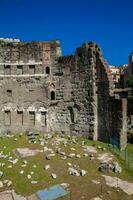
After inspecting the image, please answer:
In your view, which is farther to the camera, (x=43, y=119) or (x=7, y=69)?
(x=7, y=69)

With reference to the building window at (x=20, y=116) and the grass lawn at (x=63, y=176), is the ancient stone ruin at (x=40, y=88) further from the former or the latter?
the grass lawn at (x=63, y=176)

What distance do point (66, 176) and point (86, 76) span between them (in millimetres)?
11420

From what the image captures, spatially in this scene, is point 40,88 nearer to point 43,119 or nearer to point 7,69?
point 43,119

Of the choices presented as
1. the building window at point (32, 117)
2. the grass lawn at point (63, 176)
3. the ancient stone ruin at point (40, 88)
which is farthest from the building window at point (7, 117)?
the grass lawn at point (63, 176)

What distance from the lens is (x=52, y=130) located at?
25.9 m

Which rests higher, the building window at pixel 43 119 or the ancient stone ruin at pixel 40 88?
the ancient stone ruin at pixel 40 88

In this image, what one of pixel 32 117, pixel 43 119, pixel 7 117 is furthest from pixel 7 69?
pixel 43 119

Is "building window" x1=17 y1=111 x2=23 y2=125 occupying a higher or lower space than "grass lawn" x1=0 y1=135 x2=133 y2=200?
higher

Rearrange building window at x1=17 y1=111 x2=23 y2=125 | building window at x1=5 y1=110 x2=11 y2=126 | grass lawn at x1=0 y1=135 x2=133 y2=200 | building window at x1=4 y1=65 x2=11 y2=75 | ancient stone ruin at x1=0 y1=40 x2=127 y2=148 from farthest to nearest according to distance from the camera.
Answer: building window at x1=4 y1=65 x2=11 y2=75
building window at x1=17 y1=111 x2=23 y2=125
building window at x1=5 y1=110 x2=11 y2=126
ancient stone ruin at x1=0 y1=40 x2=127 y2=148
grass lawn at x1=0 y1=135 x2=133 y2=200

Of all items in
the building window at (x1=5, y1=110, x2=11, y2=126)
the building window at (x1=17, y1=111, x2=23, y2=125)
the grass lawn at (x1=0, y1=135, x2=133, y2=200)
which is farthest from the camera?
the building window at (x1=17, y1=111, x2=23, y2=125)

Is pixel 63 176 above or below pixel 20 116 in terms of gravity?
below

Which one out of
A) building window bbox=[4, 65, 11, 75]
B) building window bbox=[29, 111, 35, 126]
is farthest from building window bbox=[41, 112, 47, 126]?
building window bbox=[4, 65, 11, 75]

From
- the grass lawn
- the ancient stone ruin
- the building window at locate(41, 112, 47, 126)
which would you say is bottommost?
the grass lawn

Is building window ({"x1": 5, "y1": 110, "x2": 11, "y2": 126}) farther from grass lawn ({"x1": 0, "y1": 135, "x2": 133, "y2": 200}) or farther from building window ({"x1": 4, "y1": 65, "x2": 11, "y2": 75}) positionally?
grass lawn ({"x1": 0, "y1": 135, "x2": 133, "y2": 200})
